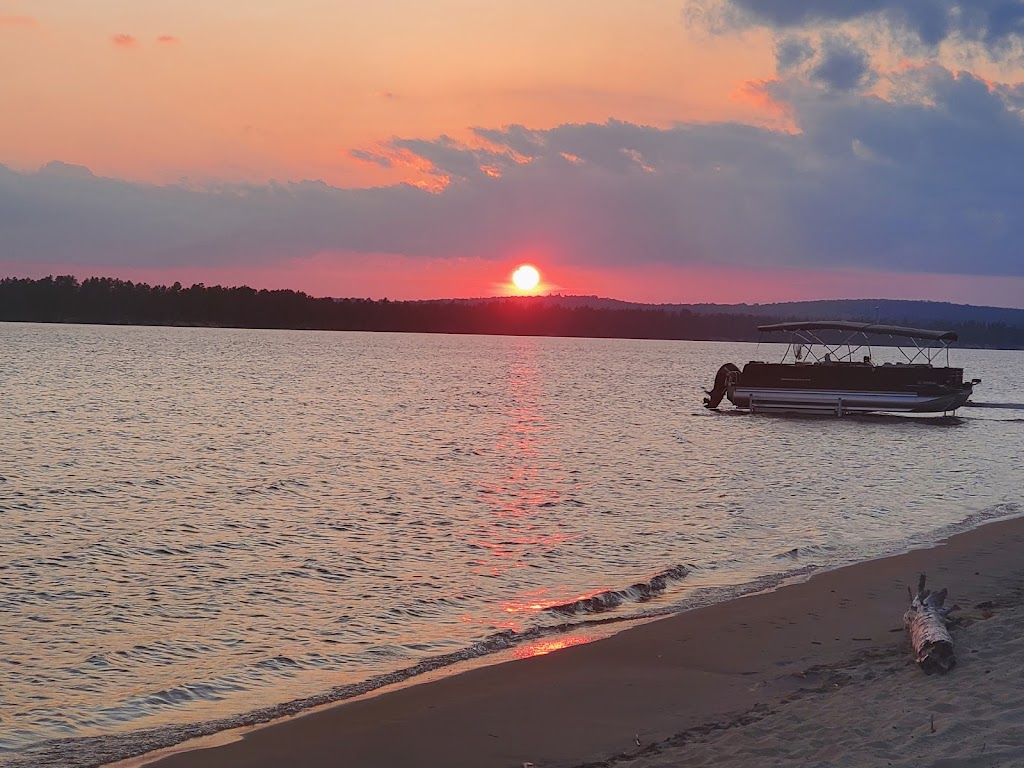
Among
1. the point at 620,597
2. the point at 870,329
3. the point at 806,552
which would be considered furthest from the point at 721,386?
the point at 620,597

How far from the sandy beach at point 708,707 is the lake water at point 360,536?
93cm

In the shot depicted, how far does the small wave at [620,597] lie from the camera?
14312mm

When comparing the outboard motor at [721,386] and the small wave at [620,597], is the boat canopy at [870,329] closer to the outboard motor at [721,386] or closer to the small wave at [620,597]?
the outboard motor at [721,386]

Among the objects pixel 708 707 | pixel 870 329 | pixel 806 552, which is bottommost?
pixel 806 552

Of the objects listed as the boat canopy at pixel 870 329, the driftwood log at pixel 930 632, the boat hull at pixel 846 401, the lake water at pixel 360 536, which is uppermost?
the boat canopy at pixel 870 329

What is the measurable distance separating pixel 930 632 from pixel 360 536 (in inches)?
463

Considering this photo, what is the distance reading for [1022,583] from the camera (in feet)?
48.6

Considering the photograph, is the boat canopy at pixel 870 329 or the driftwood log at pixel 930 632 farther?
the boat canopy at pixel 870 329

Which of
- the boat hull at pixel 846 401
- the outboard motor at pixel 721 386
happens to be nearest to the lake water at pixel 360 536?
the boat hull at pixel 846 401

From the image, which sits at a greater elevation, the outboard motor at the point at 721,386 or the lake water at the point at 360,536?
the outboard motor at the point at 721,386

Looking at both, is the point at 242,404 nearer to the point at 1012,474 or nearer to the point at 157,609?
the point at 1012,474

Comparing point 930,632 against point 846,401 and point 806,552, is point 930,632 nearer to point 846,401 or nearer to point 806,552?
point 806,552

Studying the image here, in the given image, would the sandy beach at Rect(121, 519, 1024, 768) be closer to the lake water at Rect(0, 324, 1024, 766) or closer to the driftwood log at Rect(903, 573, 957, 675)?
the driftwood log at Rect(903, 573, 957, 675)

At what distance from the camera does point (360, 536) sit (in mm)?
19781
